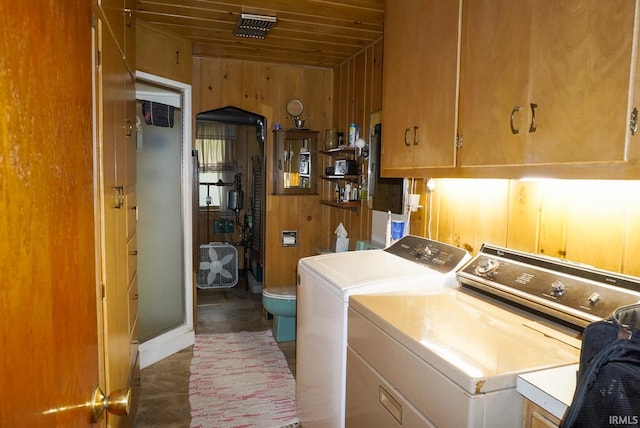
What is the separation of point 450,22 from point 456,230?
3.28 ft

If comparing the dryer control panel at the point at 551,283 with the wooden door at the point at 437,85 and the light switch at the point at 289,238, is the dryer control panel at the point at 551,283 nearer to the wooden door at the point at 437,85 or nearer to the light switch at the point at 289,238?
the wooden door at the point at 437,85

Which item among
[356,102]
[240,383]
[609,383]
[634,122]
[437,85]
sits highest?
[356,102]

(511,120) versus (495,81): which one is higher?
(495,81)

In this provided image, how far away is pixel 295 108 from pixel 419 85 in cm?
218

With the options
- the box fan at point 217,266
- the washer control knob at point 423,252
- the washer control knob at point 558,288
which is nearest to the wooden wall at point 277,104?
the box fan at point 217,266

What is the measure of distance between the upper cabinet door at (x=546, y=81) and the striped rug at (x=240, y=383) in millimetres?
1920

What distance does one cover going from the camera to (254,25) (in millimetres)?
2838

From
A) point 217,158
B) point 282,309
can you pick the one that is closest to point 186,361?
point 282,309

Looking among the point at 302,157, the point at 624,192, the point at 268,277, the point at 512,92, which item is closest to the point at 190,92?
the point at 302,157

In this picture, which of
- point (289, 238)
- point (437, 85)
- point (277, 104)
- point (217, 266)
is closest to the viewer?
point (437, 85)

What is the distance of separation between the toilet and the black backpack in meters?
2.74

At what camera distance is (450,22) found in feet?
5.66

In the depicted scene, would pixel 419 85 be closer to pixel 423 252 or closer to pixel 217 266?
pixel 423 252

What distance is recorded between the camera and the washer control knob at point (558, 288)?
1370 mm
